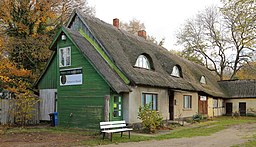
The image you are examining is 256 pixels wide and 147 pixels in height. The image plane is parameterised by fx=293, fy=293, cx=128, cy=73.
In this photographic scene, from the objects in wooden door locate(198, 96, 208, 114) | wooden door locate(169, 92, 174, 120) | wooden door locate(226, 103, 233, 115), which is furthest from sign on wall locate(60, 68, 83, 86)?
wooden door locate(226, 103, 233, 115)

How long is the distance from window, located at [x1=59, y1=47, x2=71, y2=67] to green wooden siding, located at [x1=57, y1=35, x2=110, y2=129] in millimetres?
278

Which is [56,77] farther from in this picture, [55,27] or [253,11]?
[253,11]

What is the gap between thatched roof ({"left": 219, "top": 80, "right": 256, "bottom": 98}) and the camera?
3591 centimetres

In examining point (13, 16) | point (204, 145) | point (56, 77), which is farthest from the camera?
point (13, 16)

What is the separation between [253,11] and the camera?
10812 millimetres

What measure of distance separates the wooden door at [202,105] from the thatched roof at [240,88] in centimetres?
731

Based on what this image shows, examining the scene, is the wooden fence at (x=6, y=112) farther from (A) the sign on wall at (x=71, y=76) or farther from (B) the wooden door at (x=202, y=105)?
(B) the wooden door at (x=202, y=105)

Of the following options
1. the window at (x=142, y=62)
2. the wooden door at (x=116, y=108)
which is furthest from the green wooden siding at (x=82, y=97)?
the window at (x=142, y=62)

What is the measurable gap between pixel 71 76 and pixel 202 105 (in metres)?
16.4

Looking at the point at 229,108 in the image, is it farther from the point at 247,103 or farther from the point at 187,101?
the point at 187,101

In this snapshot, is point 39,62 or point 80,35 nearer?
point 80,35

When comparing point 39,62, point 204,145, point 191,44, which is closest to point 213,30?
point 191,44

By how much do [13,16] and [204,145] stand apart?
859 inches

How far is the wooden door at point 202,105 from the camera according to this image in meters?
30.0
